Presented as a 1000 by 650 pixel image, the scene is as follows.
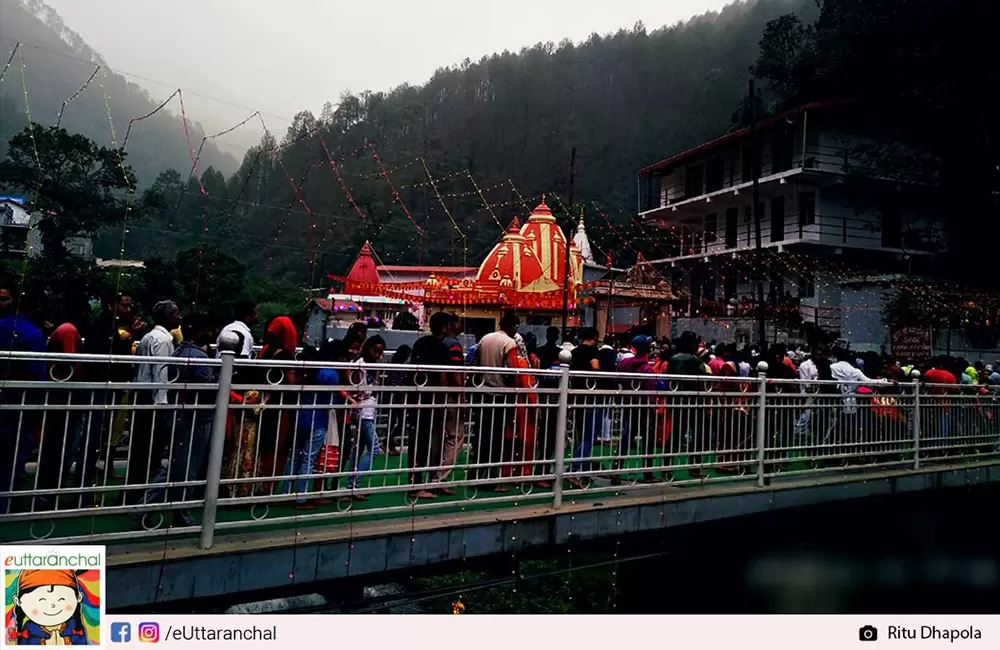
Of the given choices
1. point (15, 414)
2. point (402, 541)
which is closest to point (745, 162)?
point (402, 541)

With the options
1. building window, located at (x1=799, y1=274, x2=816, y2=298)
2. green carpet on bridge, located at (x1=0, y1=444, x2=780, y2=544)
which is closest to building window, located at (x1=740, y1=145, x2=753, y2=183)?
building window, located at (x1=799, y1=274, x2=816, y2=298)

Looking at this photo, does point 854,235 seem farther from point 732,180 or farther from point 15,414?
point 15,414

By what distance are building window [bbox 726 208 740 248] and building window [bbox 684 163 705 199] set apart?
2035 millimetres

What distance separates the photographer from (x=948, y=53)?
2056 cm

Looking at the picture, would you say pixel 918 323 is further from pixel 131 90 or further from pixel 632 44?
pixel 632 44

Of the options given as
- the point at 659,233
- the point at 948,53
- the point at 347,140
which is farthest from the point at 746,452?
the point at 347,140

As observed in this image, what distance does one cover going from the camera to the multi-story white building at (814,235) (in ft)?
71.4

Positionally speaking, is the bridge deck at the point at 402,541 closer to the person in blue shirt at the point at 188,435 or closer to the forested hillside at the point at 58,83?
the person in blue shirt at the point at 188,435

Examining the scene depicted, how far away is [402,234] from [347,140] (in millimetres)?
7629

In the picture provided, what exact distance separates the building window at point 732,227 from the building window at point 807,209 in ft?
10.8

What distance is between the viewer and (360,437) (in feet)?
13.5

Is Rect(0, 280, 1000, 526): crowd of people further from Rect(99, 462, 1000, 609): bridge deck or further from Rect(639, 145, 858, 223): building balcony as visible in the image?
Rect(639, 145, 858, 223): building balcony

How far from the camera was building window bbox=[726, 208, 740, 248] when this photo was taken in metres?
27.7
